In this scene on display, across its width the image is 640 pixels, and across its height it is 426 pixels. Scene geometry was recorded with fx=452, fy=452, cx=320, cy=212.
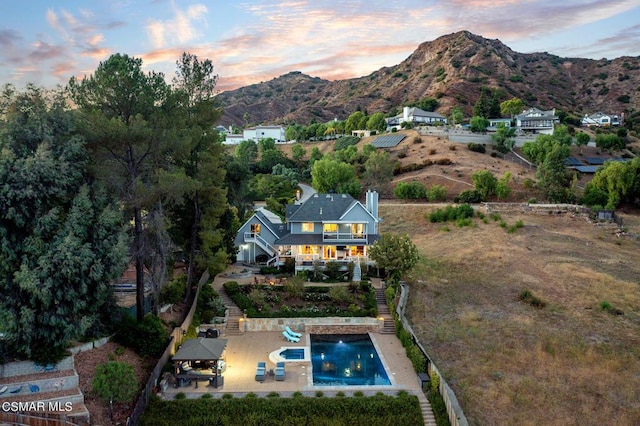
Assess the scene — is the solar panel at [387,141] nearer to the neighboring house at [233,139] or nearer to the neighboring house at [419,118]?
the neighboring house at [419,118]

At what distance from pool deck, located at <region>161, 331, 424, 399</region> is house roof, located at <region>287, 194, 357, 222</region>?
12644 mm

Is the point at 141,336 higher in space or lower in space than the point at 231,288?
higher

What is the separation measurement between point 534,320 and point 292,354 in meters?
16.3

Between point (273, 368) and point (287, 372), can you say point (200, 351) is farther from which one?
point (287, 372)

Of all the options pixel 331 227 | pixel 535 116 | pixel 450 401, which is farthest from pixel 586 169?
pixel 450 401

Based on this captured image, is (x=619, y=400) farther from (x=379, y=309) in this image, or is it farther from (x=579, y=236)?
(x=579, y=236)

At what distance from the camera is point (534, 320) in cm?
2970

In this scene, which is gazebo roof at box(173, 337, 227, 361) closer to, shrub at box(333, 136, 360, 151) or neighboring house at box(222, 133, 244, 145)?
shrub at box(333, 136, 360, 151)

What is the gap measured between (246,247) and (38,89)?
22.6 metres

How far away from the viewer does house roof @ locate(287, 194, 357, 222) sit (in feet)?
127

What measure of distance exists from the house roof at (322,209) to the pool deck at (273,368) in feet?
41.5

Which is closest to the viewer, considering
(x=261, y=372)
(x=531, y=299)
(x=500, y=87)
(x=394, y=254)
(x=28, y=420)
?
(x=28, y=420)

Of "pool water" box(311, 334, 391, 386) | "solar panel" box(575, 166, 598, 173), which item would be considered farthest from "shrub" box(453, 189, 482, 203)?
"pool water" box(311, 334, 391, 386)

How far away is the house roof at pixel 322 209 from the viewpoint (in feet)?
127
